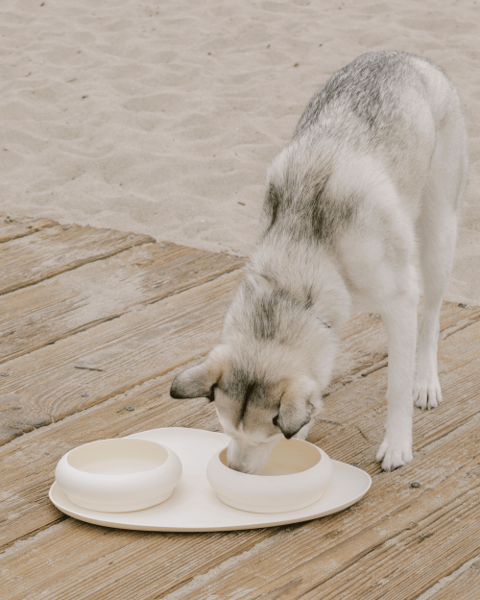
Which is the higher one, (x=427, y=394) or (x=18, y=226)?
(x=18, y=226)

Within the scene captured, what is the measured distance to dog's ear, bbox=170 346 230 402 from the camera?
245 centimetres

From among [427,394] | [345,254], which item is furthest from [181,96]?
[345,254]

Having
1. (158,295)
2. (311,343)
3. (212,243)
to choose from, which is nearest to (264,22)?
(212,243)

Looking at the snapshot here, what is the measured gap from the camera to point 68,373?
3.44m

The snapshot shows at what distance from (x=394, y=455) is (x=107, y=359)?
4.63ft

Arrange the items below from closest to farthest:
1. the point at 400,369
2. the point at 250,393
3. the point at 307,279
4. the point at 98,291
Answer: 1. the point at 250,393
2. the point at 307,279
3. the point at 400,369
4. the point at 98,291

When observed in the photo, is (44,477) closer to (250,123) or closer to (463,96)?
(250,123)

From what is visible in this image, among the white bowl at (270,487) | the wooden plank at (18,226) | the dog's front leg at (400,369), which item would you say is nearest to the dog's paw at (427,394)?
the dog's front leg at (400,369)

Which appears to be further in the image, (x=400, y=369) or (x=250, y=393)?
(x=400, y=369)

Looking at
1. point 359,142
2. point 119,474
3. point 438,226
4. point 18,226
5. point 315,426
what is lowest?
point 315,426

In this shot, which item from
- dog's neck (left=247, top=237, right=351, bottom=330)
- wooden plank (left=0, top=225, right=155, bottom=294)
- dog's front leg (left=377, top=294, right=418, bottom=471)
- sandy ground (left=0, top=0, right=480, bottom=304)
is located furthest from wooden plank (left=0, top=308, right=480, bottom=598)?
sandy ground (left=0, top=0, right=480, bottom=304)

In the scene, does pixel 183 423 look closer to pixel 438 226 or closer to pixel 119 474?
pixel 119 474

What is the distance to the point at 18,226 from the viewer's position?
484cm

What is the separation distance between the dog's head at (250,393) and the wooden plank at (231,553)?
287 millimetres
